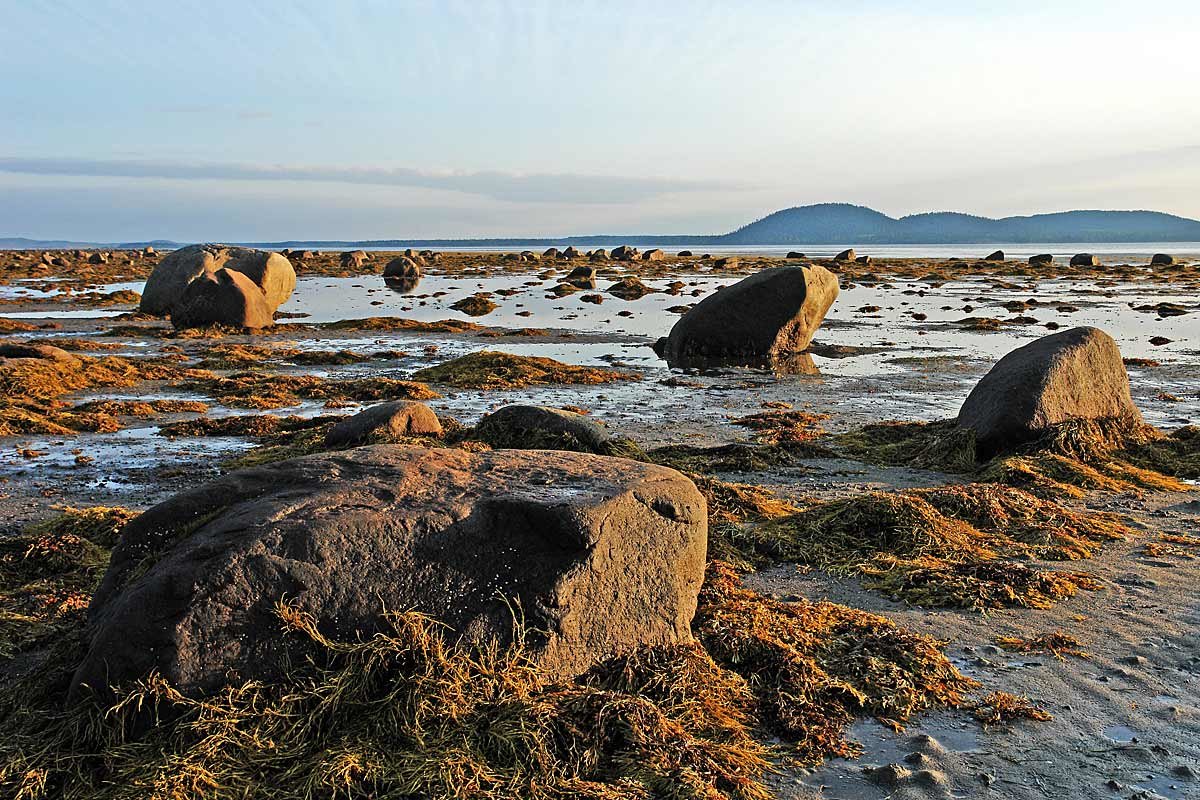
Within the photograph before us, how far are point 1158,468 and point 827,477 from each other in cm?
359

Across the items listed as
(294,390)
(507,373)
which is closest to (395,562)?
(294,390)

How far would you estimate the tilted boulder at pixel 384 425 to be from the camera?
30.2 ft

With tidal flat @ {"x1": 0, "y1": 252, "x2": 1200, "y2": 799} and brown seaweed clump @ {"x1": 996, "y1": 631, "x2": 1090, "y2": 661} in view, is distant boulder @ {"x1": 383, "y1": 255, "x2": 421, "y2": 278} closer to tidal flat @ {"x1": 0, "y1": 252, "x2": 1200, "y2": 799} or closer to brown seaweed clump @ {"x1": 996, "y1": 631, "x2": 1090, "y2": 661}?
tidal flat @ {"x1": 0, "y1": 252, "x2": 1200, "y2": 799}

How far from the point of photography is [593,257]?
7538cm

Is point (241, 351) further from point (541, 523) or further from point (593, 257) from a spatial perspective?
point (593, 257)

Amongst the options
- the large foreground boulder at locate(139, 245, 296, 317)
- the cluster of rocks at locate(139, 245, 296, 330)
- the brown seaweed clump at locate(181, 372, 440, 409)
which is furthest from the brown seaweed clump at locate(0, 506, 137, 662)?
the large foreground boulder at locate(139, 245, 296, 317)

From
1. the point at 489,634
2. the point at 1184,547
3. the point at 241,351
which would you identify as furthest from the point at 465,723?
the point at 241,351

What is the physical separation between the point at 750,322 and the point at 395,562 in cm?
1582

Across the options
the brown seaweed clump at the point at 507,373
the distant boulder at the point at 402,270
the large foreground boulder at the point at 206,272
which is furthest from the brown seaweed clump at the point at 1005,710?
the distant boulder at the point at 402,270

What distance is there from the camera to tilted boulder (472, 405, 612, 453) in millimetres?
9148

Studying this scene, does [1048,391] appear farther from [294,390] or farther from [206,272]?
[206,272]

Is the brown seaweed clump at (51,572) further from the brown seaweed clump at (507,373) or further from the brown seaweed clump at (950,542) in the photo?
the brown seaweed clump at (507,373)

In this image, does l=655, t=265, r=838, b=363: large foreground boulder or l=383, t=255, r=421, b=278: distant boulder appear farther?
l=383, t=255, r=421, b=278: distant boulder

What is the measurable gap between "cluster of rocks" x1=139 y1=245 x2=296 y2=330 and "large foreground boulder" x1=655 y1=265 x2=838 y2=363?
12.5 meters
